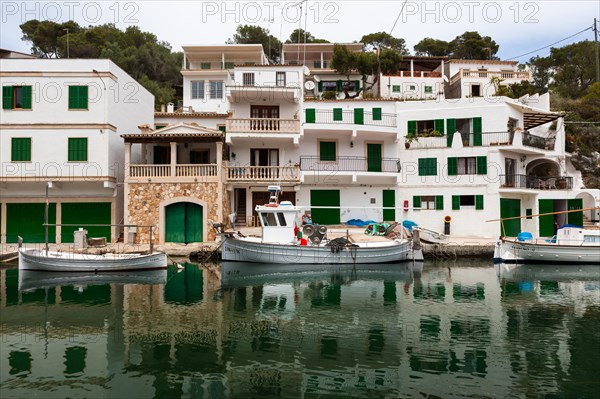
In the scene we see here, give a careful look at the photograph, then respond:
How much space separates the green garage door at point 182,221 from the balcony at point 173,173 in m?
1.52

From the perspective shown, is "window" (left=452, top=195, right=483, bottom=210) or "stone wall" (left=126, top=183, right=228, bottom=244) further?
"window" (left=452, top=195, right=483, bottom=210)

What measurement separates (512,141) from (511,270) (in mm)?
10527

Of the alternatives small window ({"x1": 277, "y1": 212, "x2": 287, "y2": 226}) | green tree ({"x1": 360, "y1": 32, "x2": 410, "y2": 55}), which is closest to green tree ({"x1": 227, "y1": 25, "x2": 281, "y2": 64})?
green tree ({"x1": 360, "y1": 32, "x2": 410, "y2": 55})

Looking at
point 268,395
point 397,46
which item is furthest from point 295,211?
point 397,46

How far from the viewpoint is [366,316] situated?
1316 centimetres

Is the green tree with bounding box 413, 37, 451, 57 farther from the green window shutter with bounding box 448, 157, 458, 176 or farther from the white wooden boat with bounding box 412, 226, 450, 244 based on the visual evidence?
the white wooden boat with bounding box 412, 226, 450, 244

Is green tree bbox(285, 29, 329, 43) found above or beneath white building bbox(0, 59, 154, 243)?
above

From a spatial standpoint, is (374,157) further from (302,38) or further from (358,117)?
(302,38)

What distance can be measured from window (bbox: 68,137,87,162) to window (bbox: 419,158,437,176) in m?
20.3

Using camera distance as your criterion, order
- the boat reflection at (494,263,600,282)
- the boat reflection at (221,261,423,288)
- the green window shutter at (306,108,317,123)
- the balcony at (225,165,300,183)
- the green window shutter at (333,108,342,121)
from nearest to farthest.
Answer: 1. the boat reflection at (221,261,423,288)
2. the boat reflection at (494,263,600,282)
3. the balcony at (225,165,300,183)
4. the green window shutter at (306,108,317,123)
5. the green window shutter at (333,108,342,121)

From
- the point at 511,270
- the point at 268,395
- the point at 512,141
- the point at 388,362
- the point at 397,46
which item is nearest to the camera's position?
the point at 268,395

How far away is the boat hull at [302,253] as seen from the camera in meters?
21.8

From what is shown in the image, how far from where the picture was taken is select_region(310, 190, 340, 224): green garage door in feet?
95.5

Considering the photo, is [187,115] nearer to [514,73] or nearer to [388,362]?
[388,362]
